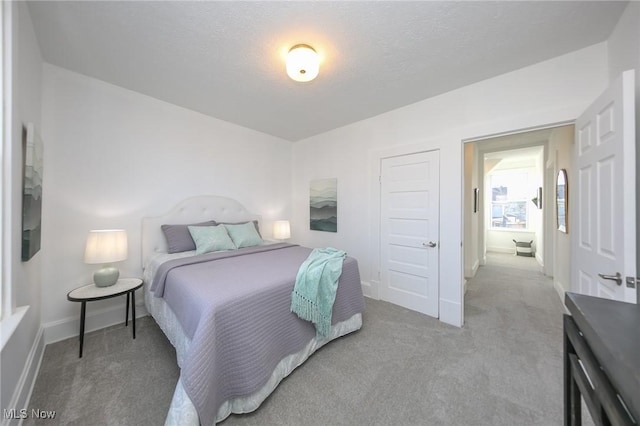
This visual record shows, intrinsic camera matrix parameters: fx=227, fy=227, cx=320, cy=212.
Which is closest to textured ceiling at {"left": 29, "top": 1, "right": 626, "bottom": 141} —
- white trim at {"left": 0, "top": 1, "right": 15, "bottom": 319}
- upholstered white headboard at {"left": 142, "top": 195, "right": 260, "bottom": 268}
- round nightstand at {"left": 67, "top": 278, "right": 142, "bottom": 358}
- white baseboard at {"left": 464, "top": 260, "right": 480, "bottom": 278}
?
white trim at {"left": 0, "top": 1, "right": 15, "bottom": 319}

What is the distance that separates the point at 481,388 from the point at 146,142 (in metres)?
3.94

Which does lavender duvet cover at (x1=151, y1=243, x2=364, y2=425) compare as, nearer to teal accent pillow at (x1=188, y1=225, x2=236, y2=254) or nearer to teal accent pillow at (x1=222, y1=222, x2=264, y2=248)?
teal accent pillow at (x1=188, y1=225, x2=236, y2=254)

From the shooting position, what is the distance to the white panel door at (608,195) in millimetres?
1179

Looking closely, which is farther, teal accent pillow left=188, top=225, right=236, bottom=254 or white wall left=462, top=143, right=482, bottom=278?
white wall left=462, top=143, right=482, bottom=278

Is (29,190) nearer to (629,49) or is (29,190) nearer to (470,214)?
(629,49)

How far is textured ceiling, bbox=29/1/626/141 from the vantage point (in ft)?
4.94

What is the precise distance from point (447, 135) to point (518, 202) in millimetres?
5930

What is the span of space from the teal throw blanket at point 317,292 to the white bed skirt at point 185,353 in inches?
8.9

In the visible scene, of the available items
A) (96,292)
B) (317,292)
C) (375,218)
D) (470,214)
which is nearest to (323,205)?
(375,218)

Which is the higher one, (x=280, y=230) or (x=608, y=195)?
(x=608, y=195)

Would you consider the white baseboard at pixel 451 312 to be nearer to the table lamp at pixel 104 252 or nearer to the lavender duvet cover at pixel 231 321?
the lavender duvet cover at pixel 231 321

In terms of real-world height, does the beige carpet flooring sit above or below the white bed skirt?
below

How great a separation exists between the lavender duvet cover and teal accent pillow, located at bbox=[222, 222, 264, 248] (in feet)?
2.64

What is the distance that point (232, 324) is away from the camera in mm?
1373
